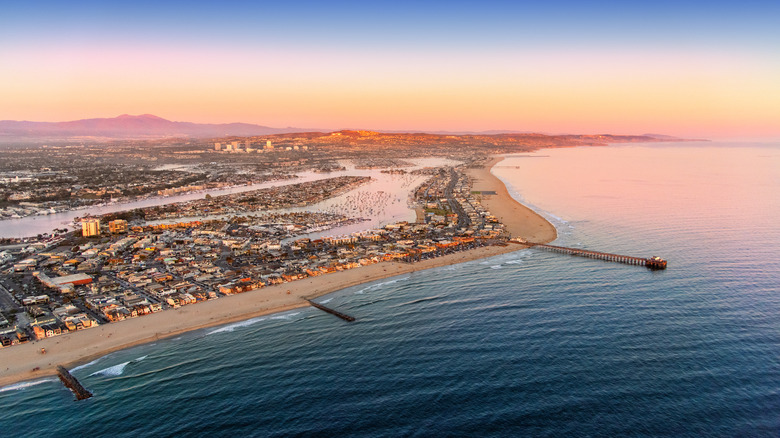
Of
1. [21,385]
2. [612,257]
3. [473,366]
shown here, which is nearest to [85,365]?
[21,385]

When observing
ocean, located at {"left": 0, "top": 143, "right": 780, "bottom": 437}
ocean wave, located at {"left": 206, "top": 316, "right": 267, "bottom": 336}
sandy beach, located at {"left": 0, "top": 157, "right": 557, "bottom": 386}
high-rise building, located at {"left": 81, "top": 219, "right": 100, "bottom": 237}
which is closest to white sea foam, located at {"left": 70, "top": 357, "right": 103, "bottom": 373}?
ocean, located at {"left": 0, "top": 143, "right": 780, "bottom": 437}

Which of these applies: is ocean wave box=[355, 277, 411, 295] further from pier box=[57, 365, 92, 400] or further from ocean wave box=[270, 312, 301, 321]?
pier box=[57, 365, 92, 400]

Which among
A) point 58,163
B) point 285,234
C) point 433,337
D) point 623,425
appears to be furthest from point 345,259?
point 58,163

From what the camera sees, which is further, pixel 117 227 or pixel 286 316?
pixel 117 227

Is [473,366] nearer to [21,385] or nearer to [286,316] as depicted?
[286,316]

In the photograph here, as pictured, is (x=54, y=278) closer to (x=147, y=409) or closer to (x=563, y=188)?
(x=147, y=409)

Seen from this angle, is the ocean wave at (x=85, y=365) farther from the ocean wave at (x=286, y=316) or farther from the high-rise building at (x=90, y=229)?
the high-rise building at (x=90, y=229)
